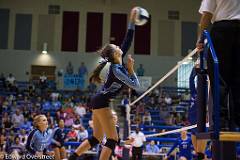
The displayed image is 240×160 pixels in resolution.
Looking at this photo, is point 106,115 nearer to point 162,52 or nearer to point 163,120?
point 163,120

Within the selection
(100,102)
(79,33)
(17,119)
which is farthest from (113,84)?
(79,33)

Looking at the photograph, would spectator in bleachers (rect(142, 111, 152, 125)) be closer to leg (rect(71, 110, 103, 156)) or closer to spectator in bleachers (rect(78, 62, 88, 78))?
spectator in bleachers (rect(78, 62, 88, 78))

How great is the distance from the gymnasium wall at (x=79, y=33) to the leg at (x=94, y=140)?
62.9ft

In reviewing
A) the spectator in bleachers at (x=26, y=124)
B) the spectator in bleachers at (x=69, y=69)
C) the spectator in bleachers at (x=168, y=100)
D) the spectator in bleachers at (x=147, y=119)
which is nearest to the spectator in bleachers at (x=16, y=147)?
the spectator in bleachers at (x=26, y=124)

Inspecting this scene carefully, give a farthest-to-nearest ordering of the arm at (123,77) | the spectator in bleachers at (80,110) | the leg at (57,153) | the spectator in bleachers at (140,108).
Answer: the spectator in bleachers at (80,110)
the spectator in bleachers at (140,108)
the leg at (57,153)
the arm at (123,77)

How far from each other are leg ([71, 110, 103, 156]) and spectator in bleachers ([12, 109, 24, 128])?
1266 centimetres

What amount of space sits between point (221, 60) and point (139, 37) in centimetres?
2214

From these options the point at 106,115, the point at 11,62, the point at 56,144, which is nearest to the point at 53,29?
the point at 11,62

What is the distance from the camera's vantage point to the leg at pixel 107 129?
4.82 meters

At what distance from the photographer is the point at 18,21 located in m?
24.8

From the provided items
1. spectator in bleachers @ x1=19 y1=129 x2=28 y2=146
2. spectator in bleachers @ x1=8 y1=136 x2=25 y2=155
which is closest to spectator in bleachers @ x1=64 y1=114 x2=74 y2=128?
spectator in bleachers @ x1=19 y1=129 x2=28 y2=146

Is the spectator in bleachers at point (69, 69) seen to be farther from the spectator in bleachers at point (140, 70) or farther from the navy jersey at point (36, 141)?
the navy jersey at point (36, 141)

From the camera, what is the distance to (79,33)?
25094 mm

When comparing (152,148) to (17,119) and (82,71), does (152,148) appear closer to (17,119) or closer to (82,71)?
(17,119)
